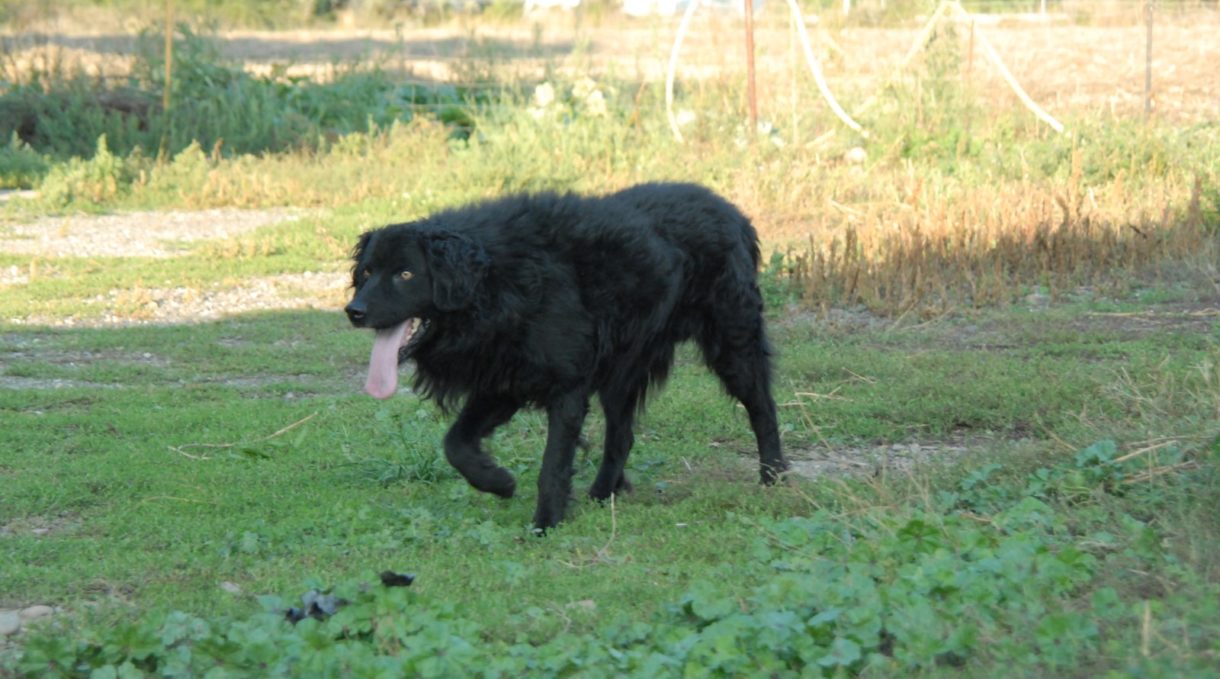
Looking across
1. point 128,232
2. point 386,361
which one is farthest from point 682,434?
point 128,232

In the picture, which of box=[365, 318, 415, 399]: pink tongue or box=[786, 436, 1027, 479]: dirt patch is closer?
box=[365, 318, 415, 399]: pink tongue

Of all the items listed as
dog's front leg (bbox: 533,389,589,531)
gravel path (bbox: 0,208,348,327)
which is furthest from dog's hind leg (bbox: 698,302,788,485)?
gravel path (bbox: 0,208,348,327)

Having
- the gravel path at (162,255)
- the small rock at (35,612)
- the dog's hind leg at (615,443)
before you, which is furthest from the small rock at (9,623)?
the gravel path at (162,255)

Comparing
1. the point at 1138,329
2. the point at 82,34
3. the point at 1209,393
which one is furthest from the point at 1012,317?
the point at 82,34

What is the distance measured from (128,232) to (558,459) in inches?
390

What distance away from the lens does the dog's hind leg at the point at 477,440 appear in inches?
257

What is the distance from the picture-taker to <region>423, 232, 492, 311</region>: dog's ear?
20.0 feet

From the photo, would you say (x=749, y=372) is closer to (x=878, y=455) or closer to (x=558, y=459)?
(x=878, y=455)

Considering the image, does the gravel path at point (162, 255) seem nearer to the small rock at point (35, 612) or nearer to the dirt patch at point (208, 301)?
the dirt patch at point (208, 301)

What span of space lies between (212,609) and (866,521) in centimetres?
251

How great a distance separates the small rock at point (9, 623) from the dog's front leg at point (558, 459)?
2232 mm

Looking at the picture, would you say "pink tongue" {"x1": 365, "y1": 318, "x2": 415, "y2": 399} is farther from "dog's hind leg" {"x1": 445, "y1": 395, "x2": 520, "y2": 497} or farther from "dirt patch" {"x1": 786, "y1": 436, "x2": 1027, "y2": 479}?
"dirt patch" {"x1": 786, "y1": 436, "x2": 1027, "y2": 479}

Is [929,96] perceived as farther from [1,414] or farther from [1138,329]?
[1,414]

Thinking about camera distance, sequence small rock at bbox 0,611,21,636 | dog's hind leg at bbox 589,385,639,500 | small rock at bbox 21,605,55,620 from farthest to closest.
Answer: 1. dog's hind leg at bbox 589,385,639,500
2. small rock at bbox 21,605,55,620
3. small rock at bbox 0,611,21,636
